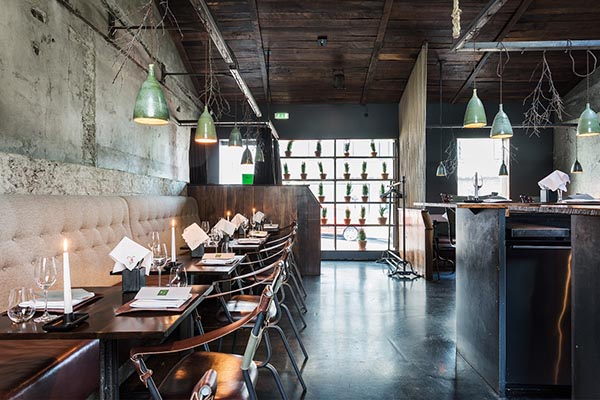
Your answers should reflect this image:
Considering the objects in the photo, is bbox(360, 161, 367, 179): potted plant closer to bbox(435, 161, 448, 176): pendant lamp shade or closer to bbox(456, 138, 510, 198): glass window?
bbox(435, 161, 448, 176): pendant lamp shade

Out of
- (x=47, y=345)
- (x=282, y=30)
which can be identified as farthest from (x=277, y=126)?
(x=47, y=345)

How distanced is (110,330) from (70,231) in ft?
6.45

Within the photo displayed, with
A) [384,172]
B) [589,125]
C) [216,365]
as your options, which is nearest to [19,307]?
[216,365]

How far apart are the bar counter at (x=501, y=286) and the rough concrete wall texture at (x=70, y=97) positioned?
10.8 feet

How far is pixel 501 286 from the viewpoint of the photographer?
2.68 m

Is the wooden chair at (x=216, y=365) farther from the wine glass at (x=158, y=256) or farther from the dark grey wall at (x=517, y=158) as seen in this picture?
the dark grey wall at (x=517, y=158)

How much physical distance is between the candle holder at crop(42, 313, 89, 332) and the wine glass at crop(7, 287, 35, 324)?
154 millimetres

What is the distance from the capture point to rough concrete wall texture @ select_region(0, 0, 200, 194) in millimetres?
3016

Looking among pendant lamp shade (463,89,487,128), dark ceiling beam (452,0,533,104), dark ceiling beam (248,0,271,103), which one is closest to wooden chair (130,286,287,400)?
pendant lamp shade (463,89,487,128)

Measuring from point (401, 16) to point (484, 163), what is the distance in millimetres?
4416

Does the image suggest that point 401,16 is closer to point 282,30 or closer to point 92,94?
point 282,30

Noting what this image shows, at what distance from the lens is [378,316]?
4.56 metres

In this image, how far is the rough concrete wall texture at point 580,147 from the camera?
26.7ft

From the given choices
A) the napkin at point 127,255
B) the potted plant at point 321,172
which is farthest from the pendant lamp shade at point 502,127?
the potted plant at point 321,172
